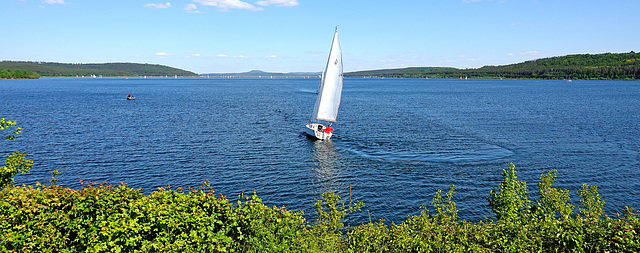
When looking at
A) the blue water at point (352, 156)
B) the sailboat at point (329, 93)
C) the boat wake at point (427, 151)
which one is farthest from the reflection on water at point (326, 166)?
the boat wake at point (427, 151)

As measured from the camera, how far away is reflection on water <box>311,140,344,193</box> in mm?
42062

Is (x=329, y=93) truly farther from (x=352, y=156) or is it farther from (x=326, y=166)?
(x=326, y=166)

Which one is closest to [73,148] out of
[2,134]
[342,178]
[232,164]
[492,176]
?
[2,134]

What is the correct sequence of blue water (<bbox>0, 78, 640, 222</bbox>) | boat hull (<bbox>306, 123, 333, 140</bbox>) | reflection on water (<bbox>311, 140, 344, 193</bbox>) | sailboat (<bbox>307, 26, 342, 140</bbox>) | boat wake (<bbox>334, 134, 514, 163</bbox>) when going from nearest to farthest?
blue water (<bbox>0, 78, 640, 222</bbox>)
reflection on water (<bbox>311, 140, 344, 193</bbox>)
boat wake (<bbox>334, 134, 514, 163</bbox>)
sailboat (<bbox>307, 26, 342, 140</bbox>)
boat hull (<bbox>306, 123, 333, 140</bbox>)

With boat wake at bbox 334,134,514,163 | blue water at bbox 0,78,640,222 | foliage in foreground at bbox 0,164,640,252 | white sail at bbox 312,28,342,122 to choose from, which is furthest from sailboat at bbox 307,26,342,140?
foliage in foreground at bbox 0,164,640,252

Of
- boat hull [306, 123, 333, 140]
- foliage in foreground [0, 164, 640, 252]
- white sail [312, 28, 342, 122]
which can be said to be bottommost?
boat hull [306, 123, 333, 140]

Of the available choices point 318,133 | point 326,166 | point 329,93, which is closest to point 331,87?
point 329,93

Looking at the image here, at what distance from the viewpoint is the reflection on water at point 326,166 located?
1656 inches

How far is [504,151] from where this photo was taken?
55719 mm

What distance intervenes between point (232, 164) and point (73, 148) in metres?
24.8

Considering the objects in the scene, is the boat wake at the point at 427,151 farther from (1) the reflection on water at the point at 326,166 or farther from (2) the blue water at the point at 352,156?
(1) the reflection on water at the point at 326,166

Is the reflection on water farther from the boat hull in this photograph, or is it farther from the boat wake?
the boat wake

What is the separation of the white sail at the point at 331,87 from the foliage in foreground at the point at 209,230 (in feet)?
154

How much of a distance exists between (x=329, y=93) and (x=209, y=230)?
168ft
